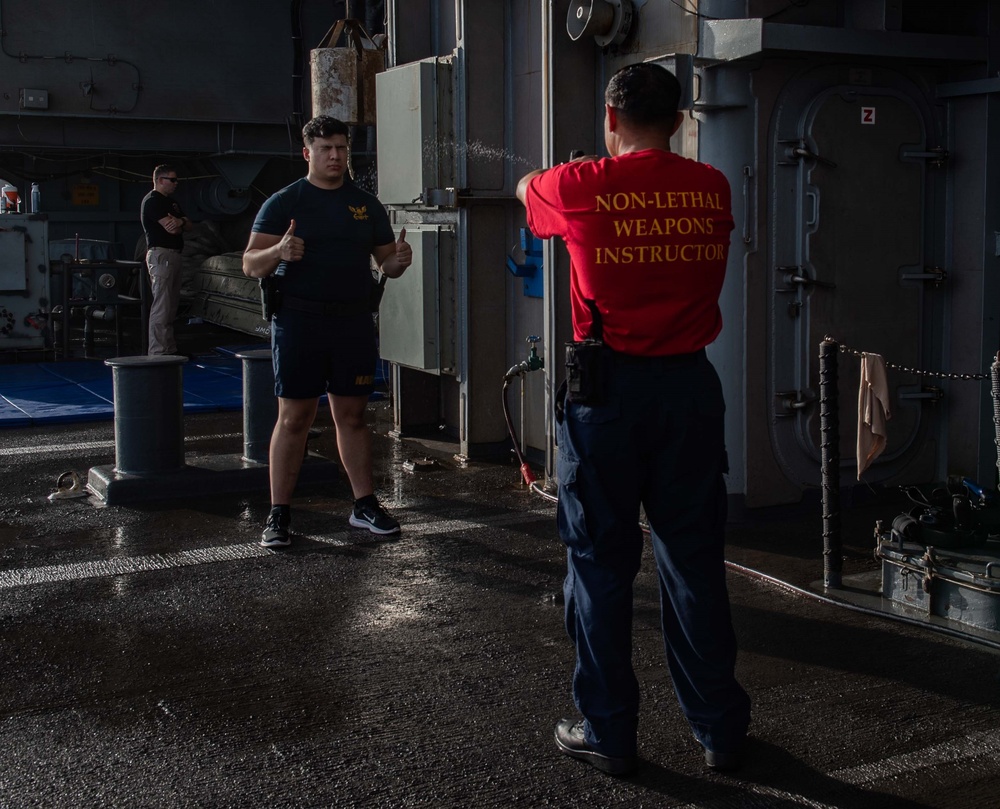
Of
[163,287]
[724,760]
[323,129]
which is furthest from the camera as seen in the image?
[163,287]

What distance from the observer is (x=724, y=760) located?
12.0 feet

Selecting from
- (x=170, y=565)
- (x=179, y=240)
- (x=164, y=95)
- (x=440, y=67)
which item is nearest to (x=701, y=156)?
(x=440, y=67)

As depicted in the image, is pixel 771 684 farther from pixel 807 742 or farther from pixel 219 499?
pixel 219 499

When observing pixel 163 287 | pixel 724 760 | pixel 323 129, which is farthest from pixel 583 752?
pixel 163 287

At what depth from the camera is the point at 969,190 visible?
265 inches

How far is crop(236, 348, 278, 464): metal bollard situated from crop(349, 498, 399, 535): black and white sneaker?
155 centimetres

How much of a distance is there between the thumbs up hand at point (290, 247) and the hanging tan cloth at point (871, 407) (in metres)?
2.70

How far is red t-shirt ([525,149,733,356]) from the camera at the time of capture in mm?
3523

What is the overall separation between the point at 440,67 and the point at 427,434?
112 inches

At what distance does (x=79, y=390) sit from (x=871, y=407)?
27.4 ft

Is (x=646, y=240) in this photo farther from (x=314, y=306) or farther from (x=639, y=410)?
(x=314, y=306)

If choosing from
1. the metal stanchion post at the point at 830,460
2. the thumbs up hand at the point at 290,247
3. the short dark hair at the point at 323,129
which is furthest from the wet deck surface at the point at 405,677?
the short dark hair at the point at 323,129

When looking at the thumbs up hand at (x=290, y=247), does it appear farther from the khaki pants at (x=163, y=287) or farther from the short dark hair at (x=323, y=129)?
the khaki pants at (x=163, y=287)

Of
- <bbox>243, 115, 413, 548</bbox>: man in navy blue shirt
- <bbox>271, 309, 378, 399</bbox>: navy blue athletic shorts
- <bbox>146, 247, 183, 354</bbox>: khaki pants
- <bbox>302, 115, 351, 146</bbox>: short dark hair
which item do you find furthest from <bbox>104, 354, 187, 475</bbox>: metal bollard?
<bbox>146, 247, 183, 354</bbox>: khaki pants
